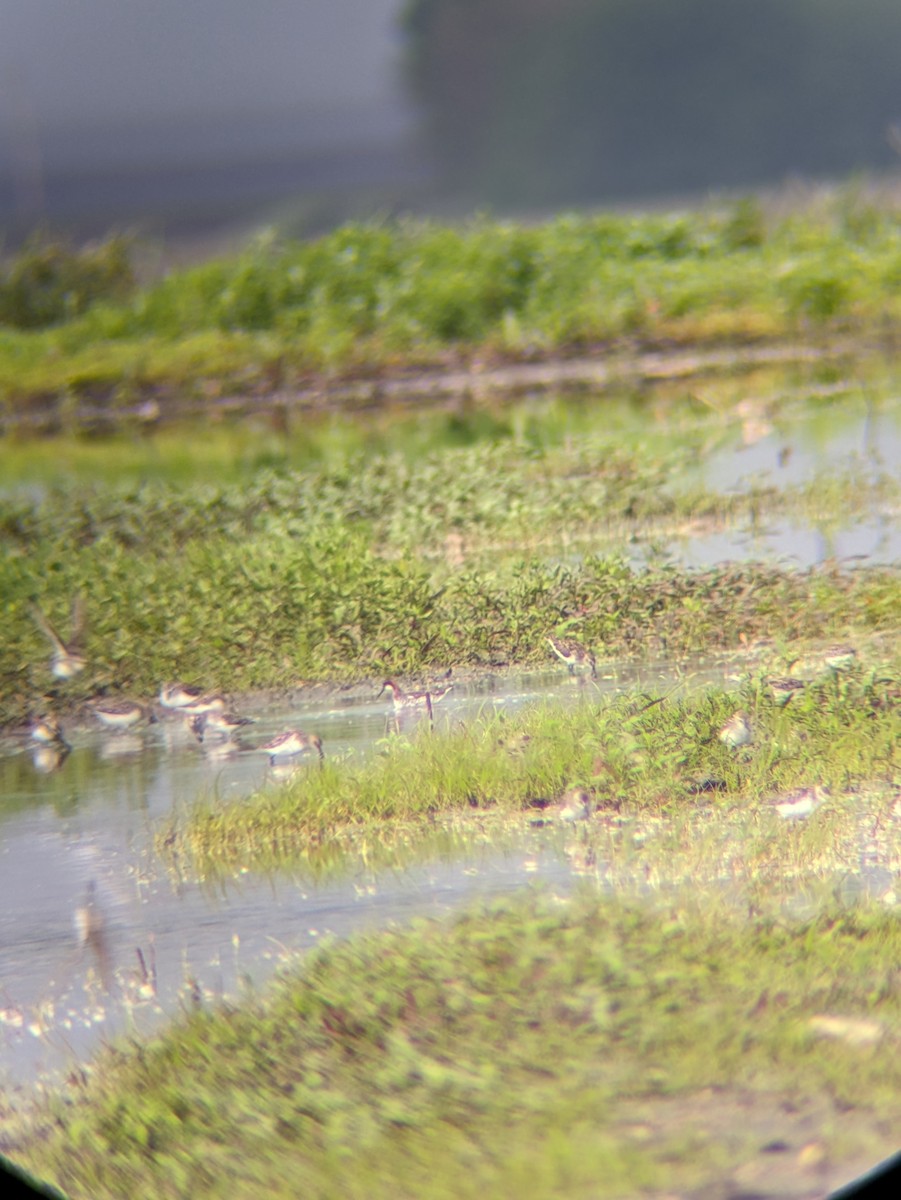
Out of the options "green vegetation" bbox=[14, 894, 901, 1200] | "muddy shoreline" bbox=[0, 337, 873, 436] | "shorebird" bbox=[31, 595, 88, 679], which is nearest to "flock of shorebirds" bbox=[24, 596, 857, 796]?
"shorebird" bbox=[31, 595, 88, 679]

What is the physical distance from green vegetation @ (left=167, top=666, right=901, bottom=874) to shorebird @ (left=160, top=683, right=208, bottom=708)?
0.79ft

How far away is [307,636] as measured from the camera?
2.30m

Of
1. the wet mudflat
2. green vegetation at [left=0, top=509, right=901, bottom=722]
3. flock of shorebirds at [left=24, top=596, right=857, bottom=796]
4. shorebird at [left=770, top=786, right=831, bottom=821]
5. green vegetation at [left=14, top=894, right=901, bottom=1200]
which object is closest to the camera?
green vegetation at [left=14, top=894, right=901, bottom=1200]

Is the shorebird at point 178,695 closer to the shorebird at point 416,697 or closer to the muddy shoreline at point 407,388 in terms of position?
the shorebird at point 416,697

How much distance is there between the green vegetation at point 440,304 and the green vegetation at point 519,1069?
1.94 metres

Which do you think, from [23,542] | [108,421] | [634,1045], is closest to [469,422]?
[108,421]

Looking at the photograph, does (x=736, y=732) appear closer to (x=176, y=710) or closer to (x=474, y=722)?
(x=474, y=722)

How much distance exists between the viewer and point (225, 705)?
2.24 metres

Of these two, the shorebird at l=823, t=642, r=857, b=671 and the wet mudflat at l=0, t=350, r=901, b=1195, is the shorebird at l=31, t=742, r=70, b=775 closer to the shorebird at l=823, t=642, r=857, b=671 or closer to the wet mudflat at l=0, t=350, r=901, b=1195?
the wet mudflat at l=0, t=350, r=901, b=1195

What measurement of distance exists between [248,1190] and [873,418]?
2.35 m

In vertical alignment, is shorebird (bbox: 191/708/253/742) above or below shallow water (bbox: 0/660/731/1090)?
above

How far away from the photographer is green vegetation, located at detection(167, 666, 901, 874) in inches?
77.8

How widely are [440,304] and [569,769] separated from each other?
6.34 ft

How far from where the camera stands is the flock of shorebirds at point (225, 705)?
2.04 metres
